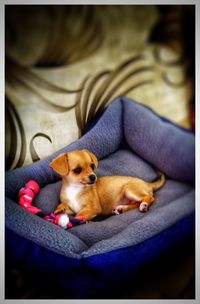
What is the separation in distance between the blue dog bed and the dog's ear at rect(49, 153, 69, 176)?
0.03 m

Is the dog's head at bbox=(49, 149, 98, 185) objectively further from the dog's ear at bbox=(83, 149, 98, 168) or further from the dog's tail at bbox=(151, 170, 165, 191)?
the dog's tail at bbox=(151, 170, 165, 191)

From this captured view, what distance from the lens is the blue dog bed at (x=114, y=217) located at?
2.04 metres

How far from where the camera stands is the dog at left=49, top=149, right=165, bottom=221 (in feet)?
6.79

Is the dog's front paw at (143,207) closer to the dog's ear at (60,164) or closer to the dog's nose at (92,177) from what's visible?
the dog's nose at (92,177)

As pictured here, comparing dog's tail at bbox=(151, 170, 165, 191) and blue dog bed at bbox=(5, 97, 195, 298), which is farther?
dog's tail at bbox=(151, 170, 165, 191)

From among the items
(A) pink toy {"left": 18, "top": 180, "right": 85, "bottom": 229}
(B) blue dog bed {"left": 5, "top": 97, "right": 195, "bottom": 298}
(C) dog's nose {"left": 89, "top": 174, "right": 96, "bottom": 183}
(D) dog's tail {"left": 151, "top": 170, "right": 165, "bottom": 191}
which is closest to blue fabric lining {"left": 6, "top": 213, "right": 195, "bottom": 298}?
(B) blue dog bed {"left": 5, "top": 97, "right": 195, "bottom": 298}

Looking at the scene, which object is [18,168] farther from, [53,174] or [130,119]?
[130,119]

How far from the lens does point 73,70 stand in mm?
2105

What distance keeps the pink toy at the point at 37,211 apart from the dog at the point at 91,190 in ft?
0.09

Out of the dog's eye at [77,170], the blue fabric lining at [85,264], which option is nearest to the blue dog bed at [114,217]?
the blue fabric lining at [85,264]

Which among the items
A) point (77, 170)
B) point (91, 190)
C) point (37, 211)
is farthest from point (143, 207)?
point (37, 211)

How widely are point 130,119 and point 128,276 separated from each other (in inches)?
32.6

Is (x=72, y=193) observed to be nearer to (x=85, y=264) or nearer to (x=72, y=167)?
(x=72, y=167)

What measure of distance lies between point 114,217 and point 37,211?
15.7 inches
